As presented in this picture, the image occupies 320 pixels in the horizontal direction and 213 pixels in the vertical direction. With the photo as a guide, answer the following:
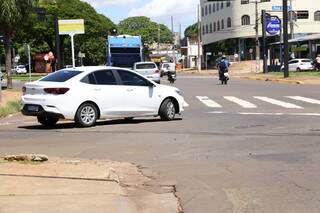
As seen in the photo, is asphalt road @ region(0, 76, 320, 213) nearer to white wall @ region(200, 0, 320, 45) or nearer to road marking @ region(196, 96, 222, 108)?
road marking @ region(196, 96, 222, 108)

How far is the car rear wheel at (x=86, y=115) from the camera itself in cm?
1673

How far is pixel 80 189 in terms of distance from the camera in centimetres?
834

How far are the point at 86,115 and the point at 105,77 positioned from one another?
4.15 feet

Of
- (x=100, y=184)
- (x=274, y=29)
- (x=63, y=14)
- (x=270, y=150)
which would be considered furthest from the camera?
(x=63, y=14)

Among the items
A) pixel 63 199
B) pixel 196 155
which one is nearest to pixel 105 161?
pixel 196 155

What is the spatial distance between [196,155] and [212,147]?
1.07 meters

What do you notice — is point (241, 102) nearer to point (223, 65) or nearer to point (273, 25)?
point (223, 65)

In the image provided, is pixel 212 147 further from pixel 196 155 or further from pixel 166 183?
pixel 166 183

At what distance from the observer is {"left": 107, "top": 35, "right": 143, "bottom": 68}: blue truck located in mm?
49325

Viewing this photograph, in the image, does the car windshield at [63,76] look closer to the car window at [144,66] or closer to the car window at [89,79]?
the car window at [89,79]

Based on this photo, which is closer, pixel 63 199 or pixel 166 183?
pixel 63 199

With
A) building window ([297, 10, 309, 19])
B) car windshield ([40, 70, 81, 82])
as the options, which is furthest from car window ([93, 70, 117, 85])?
building window ([297, 10, 309, 19])

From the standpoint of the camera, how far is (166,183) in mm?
9172

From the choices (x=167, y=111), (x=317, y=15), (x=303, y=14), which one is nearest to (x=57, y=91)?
(x=167, y=111)
